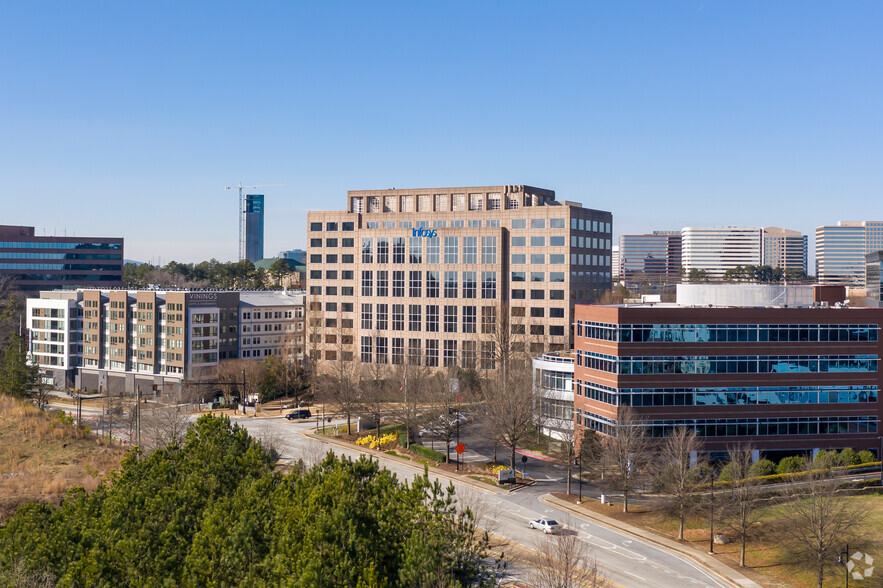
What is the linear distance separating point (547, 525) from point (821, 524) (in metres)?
18.3

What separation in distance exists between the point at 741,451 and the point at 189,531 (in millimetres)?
54922

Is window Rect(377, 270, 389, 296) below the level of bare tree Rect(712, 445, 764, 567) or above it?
above

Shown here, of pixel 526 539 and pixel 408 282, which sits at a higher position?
pixel 408 282

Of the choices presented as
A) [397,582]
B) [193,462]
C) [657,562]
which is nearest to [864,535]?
[657,562]

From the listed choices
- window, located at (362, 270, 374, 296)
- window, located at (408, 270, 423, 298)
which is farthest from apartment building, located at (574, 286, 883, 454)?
window, located at (362, 270, 374, 296)

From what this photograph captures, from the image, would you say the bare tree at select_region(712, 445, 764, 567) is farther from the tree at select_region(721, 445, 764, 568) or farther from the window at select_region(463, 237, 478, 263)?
the window at select_region(463, 237, 478, 263)

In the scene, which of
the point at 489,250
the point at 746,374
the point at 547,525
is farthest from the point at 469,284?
the point at 547,525

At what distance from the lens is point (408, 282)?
422ft

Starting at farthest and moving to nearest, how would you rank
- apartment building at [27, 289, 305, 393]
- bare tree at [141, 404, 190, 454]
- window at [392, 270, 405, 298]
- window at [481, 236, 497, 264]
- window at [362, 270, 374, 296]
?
1. apartment building at [27, 289, 305, 393]
2. window at [362, 270, 374, 296]
3. window at [392, 270, 405, 298]
4. window at [481, 236, 497, 264]
5. bare tree at [141, 404, 190, 454]

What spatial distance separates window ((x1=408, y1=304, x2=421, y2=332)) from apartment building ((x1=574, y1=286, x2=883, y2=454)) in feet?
171

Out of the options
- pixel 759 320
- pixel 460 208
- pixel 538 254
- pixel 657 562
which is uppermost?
pixel 460 208

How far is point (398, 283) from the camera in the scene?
424ft

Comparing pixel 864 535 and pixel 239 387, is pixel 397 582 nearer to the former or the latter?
pixel 864 535

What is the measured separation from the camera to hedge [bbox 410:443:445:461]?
79938 millimetres
